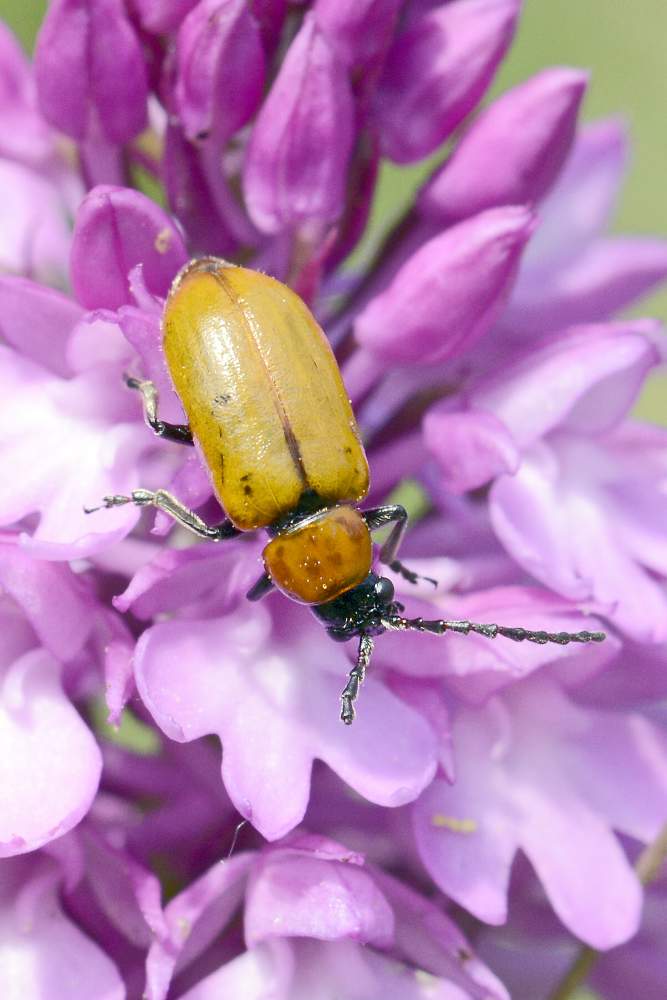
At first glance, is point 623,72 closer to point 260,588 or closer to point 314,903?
point 260,588

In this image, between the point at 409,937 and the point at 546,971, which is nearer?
the point at 409,937

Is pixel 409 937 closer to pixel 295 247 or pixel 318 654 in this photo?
pixel 318 654

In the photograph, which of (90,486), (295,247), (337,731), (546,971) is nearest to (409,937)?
(337,731)

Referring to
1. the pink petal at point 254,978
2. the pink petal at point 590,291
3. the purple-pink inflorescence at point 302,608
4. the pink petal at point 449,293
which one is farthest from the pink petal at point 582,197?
the pink petal at point 254,978

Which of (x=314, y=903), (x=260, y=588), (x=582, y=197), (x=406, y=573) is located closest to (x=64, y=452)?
(x=260, y=588)

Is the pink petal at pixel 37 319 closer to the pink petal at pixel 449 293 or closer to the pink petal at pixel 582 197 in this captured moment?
the pink petal at pixel 449 293

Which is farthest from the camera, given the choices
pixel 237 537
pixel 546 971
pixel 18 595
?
pixel 546 971
